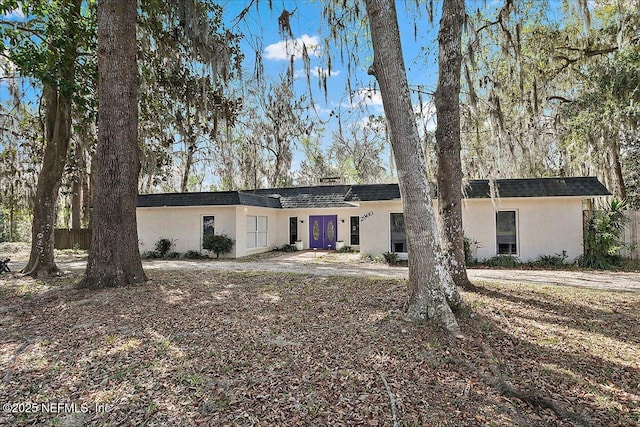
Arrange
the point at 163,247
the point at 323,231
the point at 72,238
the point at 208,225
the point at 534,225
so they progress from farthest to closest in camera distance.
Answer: the point at 323,231
the point at 72,238
the point at 163,247
the point at 208,225
the point at 534,225

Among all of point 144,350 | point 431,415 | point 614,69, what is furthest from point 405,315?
point 614,69

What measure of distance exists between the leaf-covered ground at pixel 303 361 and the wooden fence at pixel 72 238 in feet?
40.0

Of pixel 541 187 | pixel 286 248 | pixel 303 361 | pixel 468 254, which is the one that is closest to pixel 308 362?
pixel 303 361

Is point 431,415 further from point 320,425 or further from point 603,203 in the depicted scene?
point 603,203

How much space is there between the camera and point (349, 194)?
12.3 metres

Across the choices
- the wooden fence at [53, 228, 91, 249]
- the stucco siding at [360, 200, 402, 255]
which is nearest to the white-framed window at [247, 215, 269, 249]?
the stucco siding at [360, 200, 402, 255]

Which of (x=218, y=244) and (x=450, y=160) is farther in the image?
(x=218, y=244)

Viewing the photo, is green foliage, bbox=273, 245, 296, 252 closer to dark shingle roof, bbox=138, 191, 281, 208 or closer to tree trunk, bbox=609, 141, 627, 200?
dark shingle roof, bbox=138, 191, 281, 208

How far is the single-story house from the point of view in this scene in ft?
35.2

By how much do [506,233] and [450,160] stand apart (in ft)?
21.2

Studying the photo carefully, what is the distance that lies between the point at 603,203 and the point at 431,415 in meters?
12.0

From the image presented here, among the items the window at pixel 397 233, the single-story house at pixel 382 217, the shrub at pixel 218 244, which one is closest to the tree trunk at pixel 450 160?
the single-story house at pixel 382 217

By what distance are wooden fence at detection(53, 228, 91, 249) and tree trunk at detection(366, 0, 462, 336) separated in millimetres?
16972

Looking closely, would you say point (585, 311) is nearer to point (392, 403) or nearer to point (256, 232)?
point (392, 403)
